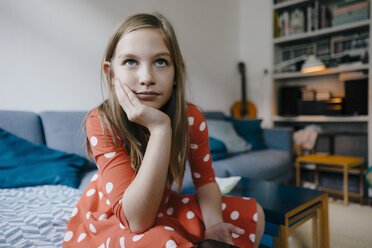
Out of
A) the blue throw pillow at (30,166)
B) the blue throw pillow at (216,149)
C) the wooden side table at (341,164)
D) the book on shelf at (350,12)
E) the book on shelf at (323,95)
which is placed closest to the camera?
the blue throw pillow at (30,166)

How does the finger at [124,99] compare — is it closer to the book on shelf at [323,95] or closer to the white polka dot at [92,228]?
the white polka dot at [92,228]

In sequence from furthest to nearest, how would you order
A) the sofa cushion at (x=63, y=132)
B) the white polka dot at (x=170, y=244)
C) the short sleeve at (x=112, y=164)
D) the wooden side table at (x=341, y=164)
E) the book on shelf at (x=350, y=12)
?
the book on shelf at (x=350, y=12) → the wooden side table at (x=341, y=164) → the sofa cushion at (x=63, y=132) → the short sleeve at (x=112, y=164) → the white polka dot at (x=170, y=244)

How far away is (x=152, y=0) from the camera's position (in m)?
2.41

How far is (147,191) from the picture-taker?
1.79ft

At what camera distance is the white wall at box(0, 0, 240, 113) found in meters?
1.64

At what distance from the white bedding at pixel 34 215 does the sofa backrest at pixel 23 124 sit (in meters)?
0.40

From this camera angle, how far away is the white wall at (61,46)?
5.37 feet

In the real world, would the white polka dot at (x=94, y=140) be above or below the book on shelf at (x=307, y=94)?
below

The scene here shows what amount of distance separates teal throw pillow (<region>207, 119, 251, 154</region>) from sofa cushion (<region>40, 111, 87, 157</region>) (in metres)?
1.05

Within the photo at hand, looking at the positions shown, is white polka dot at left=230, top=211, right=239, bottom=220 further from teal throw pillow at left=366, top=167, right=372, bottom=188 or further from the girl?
teal throw pillow at left=366, top=167, right=372, bottom=188

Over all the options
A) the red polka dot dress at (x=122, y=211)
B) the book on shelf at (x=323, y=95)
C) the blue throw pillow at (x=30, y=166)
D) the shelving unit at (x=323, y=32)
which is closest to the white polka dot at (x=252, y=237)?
the red polka dot dress at (x=122, y=211)

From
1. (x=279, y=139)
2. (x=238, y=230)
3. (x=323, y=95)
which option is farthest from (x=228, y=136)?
(x=238, y=230)

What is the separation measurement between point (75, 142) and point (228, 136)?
1246mm

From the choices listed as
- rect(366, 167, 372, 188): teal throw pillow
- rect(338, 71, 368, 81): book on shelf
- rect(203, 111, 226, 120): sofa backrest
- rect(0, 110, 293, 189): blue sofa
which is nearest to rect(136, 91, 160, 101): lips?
rect(0, 110, 293, 189): blue sofa
